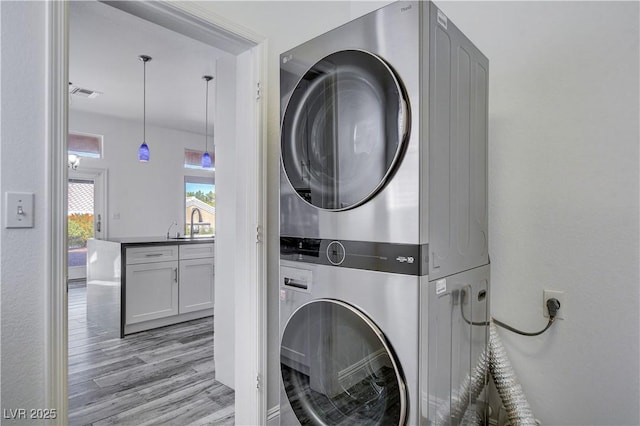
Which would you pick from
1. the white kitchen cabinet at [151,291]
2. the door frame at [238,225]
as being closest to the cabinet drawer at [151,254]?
the white kitchen cabinet at [151,291]

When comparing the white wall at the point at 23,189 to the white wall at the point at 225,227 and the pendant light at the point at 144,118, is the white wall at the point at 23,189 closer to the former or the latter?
the white wall at the point at 225,227

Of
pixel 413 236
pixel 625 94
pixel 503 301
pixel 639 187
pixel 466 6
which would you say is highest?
pixel 466 6

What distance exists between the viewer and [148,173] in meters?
6.32

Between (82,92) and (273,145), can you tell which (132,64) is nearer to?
(82,92)

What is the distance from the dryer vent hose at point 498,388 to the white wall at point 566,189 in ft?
0.66

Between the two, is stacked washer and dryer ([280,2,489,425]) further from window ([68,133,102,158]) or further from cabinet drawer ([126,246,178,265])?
window ([68,133,102,158])

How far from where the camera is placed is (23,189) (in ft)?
3.87

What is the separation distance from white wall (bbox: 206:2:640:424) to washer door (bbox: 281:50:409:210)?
802 millimetres

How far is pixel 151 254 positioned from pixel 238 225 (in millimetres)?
2178

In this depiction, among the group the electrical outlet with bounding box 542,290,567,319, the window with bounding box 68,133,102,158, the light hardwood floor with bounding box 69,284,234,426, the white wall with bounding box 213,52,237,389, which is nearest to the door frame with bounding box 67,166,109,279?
the window with bounding box 68,133,102,158

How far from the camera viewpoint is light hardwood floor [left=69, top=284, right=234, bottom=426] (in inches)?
84.0

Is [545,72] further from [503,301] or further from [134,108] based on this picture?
[134,108]

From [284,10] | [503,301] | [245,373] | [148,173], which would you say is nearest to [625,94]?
[503,301]

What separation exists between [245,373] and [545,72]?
6.84 feet
